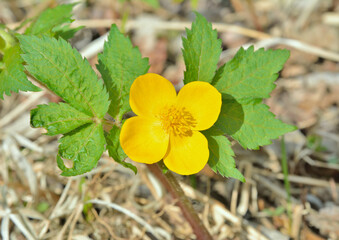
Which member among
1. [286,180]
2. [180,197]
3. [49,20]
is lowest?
[286,180]

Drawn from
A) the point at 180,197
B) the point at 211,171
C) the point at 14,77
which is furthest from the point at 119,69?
the point at 211,171

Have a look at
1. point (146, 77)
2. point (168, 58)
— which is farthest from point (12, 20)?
point (146, 77)

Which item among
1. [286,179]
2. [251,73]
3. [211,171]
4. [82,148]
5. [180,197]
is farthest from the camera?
[286,179]

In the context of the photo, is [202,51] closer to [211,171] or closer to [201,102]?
[201,102]

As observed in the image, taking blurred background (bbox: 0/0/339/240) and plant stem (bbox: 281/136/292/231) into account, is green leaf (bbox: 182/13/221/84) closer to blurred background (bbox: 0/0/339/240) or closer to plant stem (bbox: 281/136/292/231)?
blurred background (bbox: 0/0/339/240)

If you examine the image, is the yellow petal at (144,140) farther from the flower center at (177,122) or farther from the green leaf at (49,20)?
the green leaf at (49,20)

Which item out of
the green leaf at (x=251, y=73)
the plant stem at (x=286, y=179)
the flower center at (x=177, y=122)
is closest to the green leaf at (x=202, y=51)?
the green leaf at (x=251, y=73)
